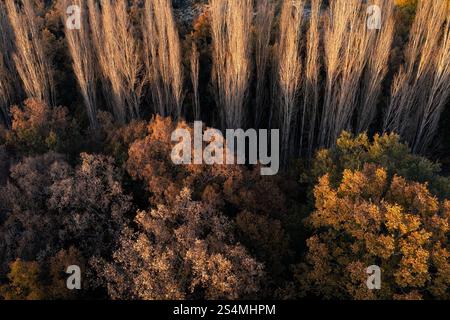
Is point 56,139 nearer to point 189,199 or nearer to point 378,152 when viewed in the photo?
point 189,199

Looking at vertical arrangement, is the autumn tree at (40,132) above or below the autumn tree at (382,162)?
above

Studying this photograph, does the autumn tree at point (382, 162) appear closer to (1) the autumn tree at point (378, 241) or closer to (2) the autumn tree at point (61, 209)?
(1) the autumn tree at point (378, 241)

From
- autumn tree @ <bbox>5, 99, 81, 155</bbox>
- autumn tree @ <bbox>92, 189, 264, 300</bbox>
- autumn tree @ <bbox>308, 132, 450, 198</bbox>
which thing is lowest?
autumn tree @ <bbox>92, 189, 264, 300</bbox>

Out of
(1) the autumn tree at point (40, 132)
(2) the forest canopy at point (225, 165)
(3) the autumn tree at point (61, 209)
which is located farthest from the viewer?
(1) the autumn tree at point (40, 132)

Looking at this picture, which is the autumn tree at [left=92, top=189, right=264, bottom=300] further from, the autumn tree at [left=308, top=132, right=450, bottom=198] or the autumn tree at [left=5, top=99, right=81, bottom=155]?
the autumn tree at [left=5, top=99, right=81, bottom=155]

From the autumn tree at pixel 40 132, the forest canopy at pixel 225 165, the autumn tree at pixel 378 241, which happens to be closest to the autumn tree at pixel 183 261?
the forest canopy at pixel 225 165

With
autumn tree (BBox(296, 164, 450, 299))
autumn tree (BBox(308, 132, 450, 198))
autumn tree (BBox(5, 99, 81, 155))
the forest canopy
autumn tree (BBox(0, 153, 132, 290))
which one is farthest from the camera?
autumn tree (BBox(5, 99, 81, 155))

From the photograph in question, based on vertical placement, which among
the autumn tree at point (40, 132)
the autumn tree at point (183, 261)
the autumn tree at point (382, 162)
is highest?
the autumn tree at point (40, 132)

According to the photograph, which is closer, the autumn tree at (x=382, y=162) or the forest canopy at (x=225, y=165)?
the forest canopy at (x=225, y=165)

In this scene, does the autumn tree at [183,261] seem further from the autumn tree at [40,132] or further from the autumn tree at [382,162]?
the autumn tree at [40,132]

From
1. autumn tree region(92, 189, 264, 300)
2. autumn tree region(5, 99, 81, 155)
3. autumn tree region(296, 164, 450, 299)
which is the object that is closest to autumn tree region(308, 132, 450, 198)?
autumn tree region(296, 164, 450, 299)

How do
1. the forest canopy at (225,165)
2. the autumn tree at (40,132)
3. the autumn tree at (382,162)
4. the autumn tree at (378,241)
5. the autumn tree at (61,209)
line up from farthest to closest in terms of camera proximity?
the autumn tree at (40,132)
the autumn tree at (382,162)
the autumn tree at (61,209)
the forest canopy at (225,165)
the autumn tree at (378,241)
